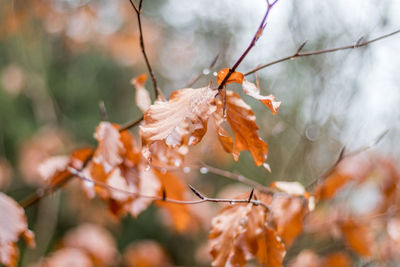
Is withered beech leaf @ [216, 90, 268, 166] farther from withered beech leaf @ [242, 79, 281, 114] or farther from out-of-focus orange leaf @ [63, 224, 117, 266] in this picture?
out-of-focus orange leaf @ [63, 224, 117, 266]

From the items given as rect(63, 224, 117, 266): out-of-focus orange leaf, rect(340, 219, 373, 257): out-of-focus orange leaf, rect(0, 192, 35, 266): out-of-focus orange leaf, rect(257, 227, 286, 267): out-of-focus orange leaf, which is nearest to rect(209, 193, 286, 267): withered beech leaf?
rect(257, 227, 286, 267): out-of-focus orange leaf

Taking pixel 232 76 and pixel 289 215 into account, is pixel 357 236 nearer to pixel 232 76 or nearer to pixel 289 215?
pixel 289 215

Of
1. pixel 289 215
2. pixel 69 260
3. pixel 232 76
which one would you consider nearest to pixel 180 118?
pixel 232 76

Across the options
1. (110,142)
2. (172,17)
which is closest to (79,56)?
(172,17)

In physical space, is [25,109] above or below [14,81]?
above

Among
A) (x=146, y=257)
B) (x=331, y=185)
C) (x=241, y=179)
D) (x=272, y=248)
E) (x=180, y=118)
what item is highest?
(x=146, y=257)

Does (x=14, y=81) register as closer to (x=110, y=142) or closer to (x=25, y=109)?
(x=25, y=109)
